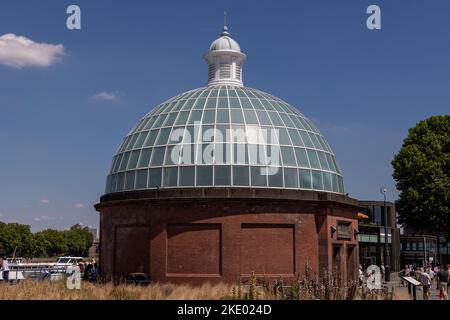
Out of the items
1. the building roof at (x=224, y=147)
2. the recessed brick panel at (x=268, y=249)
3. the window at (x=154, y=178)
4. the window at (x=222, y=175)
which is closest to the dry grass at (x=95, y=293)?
the recessed brick panel at (x=268, y=249)

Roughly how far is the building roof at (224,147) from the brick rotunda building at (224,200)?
6 cm

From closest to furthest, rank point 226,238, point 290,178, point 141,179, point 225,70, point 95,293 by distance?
point 95,293 → point 226,238 → point 290,178 → point 141,179 → point 225,70

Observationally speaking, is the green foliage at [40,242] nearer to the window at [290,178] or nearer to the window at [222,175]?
the window at [222,175]

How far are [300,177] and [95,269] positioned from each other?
14.5 metres

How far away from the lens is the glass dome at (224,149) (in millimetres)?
29438

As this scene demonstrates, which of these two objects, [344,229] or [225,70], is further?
[225,70]

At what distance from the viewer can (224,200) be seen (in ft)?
92.1

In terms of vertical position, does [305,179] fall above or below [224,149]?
below

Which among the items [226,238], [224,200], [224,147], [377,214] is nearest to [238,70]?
[224,147]

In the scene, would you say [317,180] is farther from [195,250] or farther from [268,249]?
[195,250]

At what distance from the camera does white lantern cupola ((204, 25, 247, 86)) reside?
36.8m

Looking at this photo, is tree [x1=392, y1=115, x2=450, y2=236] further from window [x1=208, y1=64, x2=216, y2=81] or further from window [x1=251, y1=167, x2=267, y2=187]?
window [x1=251, y1=167, x2=267, y2=187]

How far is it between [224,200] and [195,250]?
2904 millimetres
